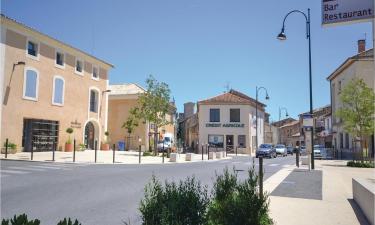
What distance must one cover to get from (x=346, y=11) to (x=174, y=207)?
4038mm

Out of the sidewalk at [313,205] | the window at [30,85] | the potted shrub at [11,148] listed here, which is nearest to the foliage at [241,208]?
the sidewalk at [313,205]

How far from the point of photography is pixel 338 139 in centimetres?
4147

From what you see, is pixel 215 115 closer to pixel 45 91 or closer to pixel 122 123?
pixel 122 123

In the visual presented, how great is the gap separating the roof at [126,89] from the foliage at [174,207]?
38098 mm

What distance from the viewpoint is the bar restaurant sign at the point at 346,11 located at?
5273mm

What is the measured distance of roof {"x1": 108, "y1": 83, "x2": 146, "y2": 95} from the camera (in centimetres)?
4314

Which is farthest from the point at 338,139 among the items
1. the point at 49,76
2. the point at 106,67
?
the point at 49,76

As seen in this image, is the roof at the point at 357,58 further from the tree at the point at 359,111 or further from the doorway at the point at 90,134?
the doorway at the point at 90,134

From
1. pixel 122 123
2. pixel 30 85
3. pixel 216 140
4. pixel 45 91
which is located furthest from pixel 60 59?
pixel 216 140

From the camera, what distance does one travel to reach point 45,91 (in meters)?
27.1

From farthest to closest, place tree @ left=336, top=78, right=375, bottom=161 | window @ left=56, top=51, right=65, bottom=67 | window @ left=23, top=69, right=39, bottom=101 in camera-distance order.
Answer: window @ left=56, top=51, right=65, bottom=67 → window @ left=23, top=69, right=39, bottom=101 → tree @ left=336, top=78, right=375, bottom=161

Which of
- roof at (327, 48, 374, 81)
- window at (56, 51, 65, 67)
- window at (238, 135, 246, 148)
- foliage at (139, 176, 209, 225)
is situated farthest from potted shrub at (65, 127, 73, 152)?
roof at (327, 48, 374, 81)

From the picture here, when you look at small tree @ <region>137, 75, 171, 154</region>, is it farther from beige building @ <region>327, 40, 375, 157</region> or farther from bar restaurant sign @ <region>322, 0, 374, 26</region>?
bar restaurant sign @ <region>322, 0, 374, 26</region>

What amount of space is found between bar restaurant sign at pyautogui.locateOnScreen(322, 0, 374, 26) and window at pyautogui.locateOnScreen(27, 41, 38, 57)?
963 inches
